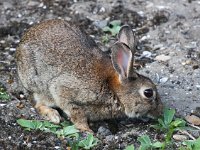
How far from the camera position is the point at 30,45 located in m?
6.16

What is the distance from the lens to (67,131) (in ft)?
17.9

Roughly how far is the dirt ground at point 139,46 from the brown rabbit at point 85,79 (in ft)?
0.66

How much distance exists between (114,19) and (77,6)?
623mm

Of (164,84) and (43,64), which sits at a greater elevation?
(43,64)

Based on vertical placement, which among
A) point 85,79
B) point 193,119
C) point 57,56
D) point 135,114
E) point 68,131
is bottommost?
point 193,119

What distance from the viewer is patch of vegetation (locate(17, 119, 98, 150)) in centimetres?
533

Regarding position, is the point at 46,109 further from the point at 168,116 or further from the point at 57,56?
the point at 168,116

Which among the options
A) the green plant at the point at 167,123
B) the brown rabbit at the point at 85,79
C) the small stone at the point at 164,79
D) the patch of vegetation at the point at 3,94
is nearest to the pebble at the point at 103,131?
the brown rabbit at the point at 85,79

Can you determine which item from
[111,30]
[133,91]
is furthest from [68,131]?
[111,30]

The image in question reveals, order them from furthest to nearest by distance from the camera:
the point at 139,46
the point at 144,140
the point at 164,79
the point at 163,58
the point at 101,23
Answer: the point at 101,23, the point at 139,46, the point at 163,58, the point at 164,79, the point at 144,140

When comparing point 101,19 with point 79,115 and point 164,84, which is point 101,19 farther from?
point 79,115

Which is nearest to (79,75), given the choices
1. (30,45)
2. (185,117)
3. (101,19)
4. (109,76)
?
(109,76)

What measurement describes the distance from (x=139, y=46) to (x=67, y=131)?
7.81 feet

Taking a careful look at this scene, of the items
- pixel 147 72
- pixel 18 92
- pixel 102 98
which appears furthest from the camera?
pixel 147 72
